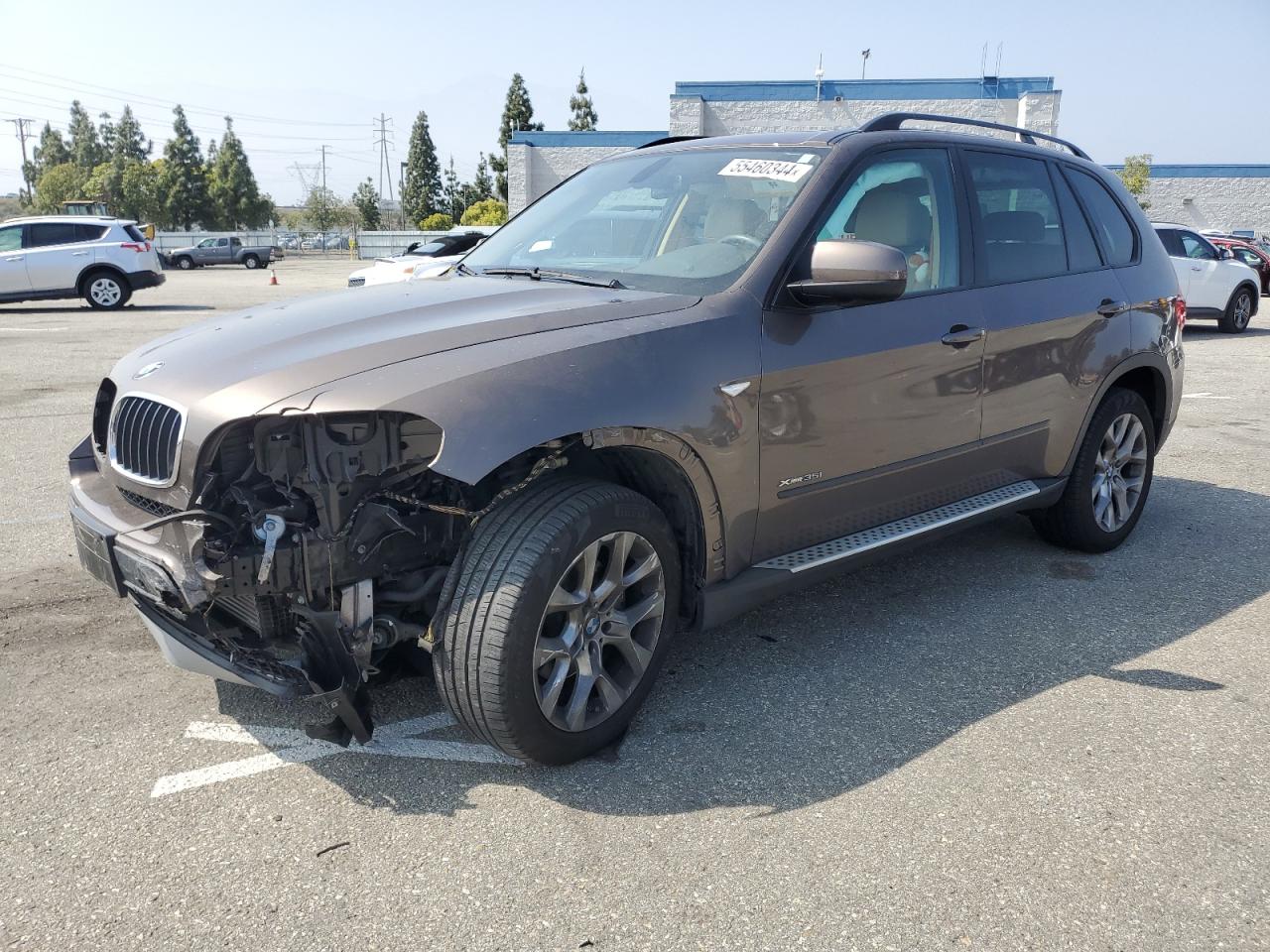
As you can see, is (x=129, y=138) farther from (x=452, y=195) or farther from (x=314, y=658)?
(x=314, y=658)

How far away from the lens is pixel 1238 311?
52.9 ft

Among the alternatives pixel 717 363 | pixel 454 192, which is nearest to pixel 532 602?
pixel 717 363

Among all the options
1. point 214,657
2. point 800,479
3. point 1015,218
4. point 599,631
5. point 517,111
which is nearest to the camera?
point 214,657

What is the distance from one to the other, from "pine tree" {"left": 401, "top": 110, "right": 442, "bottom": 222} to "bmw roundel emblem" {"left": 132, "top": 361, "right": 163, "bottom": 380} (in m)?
79.8

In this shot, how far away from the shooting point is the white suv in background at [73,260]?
1772 cm

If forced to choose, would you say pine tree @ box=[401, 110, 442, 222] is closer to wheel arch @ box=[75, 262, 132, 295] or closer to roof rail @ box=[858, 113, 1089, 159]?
wheel arch @ box=[75, 262, 132, 295]

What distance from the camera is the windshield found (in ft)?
11.5

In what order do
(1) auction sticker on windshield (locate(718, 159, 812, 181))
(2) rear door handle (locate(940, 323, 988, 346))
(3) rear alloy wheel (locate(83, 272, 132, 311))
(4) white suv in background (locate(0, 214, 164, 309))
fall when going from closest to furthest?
(1) auction sticker on windshield (locate(718, 159, 812, 181)), (2) rear door handle (locate(940, 323, 988, 346)), (4) white suv in background (locate(0, 214, 164, 309)), (3) rear alloy wheel (locate(83, 272, 132, 311))

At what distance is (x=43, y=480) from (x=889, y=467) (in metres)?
5.08

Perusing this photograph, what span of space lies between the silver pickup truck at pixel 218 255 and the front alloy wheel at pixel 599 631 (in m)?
49.4

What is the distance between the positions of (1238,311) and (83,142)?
100 meters

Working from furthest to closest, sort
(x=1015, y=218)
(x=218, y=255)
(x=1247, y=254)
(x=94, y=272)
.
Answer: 1. (x=218, y=255)
2. (x=1247, y=254)
3. (x=94, y=272)
4. (x=1015, y=218)

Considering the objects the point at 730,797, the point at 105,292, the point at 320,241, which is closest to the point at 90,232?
the point at 105,292

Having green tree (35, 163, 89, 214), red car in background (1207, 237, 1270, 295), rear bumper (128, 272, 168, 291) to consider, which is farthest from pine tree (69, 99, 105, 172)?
red car in background (1207, 237, 1270, 295)
